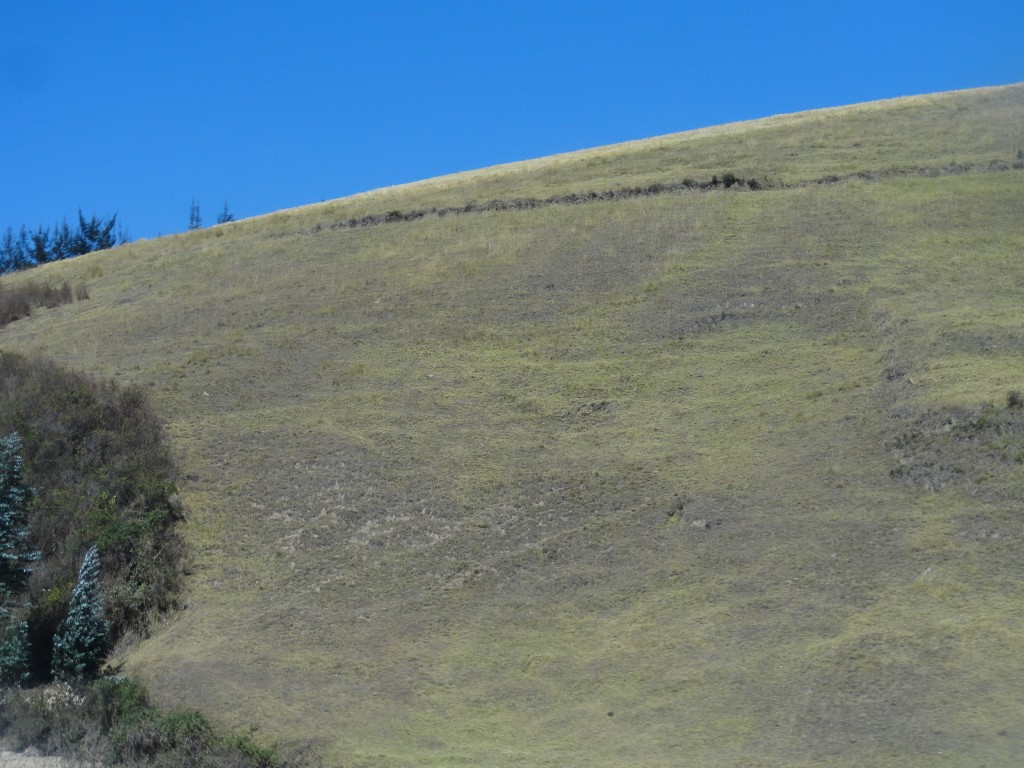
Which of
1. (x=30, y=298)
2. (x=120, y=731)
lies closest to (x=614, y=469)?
(x=120, y=731)

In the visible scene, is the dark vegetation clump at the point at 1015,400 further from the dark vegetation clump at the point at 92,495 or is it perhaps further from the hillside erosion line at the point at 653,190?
the hillside erosion line at the point at 653,190

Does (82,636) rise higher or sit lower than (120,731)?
higher

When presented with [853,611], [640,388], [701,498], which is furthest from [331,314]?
[853,611]

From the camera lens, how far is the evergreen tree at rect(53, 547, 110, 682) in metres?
15.6

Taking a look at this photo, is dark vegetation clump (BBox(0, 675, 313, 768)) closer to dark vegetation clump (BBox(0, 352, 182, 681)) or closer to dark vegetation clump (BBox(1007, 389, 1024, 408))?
dark vegetation clump (BBox(0, 352, 182, 681))

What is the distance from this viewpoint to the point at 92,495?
64.3 ft

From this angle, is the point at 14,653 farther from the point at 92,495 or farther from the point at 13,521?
the point at 92,495

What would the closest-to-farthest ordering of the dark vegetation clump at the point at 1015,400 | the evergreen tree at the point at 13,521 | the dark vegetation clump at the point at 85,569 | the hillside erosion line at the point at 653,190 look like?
the dark vegetation clump at the point at 85,569 < the evergreen tree at the point at 13,521 < the dark vegetation clump at the point at 1015,400 < the hillside erosion line at the point at 653,190

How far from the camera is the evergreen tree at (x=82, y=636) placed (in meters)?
15.6

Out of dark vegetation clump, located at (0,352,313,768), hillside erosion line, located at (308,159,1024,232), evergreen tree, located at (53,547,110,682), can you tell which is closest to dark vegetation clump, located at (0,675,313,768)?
dark vegetation clump, located at (0,352,313,768)

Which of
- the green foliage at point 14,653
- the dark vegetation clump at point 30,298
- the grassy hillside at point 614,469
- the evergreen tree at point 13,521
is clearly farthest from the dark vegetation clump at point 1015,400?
the dark vegetation clump at point 30,298

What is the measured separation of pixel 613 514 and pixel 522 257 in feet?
42.2

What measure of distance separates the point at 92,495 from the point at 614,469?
357 inches

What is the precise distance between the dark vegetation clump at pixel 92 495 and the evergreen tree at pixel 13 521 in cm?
17
